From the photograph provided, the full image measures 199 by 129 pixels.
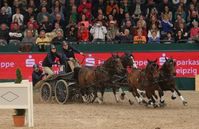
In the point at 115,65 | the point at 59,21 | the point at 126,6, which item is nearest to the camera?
the point at 115,65

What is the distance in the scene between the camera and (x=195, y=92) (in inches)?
1070

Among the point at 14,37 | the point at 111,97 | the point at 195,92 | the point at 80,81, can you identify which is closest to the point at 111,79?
the point at 80,81

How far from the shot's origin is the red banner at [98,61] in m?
27.6

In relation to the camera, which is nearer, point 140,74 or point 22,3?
point 140,74

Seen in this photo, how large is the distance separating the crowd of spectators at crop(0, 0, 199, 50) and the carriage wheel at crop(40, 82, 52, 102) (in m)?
4.73

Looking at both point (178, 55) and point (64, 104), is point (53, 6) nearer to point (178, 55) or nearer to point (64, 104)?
point (178, 55)

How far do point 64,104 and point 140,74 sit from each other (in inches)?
114

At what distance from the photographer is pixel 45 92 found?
78.4 ft

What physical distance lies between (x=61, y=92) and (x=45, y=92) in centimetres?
101

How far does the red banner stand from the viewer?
27562 millimetres

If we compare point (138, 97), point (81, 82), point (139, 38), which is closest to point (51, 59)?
point (81, 82)

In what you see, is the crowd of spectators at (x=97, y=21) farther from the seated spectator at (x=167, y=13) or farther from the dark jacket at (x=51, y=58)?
the dark jacket at (x=51, y=58)

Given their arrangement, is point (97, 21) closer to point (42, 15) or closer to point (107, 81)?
point (42, 15)

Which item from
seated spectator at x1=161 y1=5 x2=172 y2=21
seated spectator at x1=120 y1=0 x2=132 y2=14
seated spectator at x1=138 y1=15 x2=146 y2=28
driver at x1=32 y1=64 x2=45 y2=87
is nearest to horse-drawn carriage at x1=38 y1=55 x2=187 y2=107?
driver at x1=32 y1=64 x2=45 y2=87
